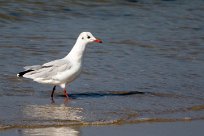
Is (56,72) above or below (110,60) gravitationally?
above

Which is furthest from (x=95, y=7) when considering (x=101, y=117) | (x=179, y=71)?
(x=101, y=117)

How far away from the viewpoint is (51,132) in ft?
24.1

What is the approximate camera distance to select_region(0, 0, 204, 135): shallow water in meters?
8.55

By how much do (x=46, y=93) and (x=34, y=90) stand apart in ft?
0.63

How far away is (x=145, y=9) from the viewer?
55.8 feet

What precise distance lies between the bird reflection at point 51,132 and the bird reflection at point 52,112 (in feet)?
1.59

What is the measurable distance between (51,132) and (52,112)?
3.67ft

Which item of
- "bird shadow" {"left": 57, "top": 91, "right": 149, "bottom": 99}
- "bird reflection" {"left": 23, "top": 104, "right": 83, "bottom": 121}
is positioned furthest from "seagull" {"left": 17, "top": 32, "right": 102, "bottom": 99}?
"bird reflection" {"left": 23, "top": 104, "right": 83, "bottom": 121}

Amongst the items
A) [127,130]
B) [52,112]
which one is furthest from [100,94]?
[127,130]

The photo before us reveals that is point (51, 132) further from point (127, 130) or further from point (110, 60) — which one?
point (110, 60)

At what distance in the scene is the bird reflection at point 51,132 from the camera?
7270mm

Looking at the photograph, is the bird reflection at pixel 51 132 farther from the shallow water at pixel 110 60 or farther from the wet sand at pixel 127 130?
the shallow water at pixel 110 60

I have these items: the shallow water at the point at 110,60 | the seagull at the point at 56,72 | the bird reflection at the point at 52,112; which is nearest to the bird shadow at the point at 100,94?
the shallow water at the point at 110,60

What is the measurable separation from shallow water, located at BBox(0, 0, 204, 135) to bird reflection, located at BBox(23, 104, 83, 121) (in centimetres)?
1
